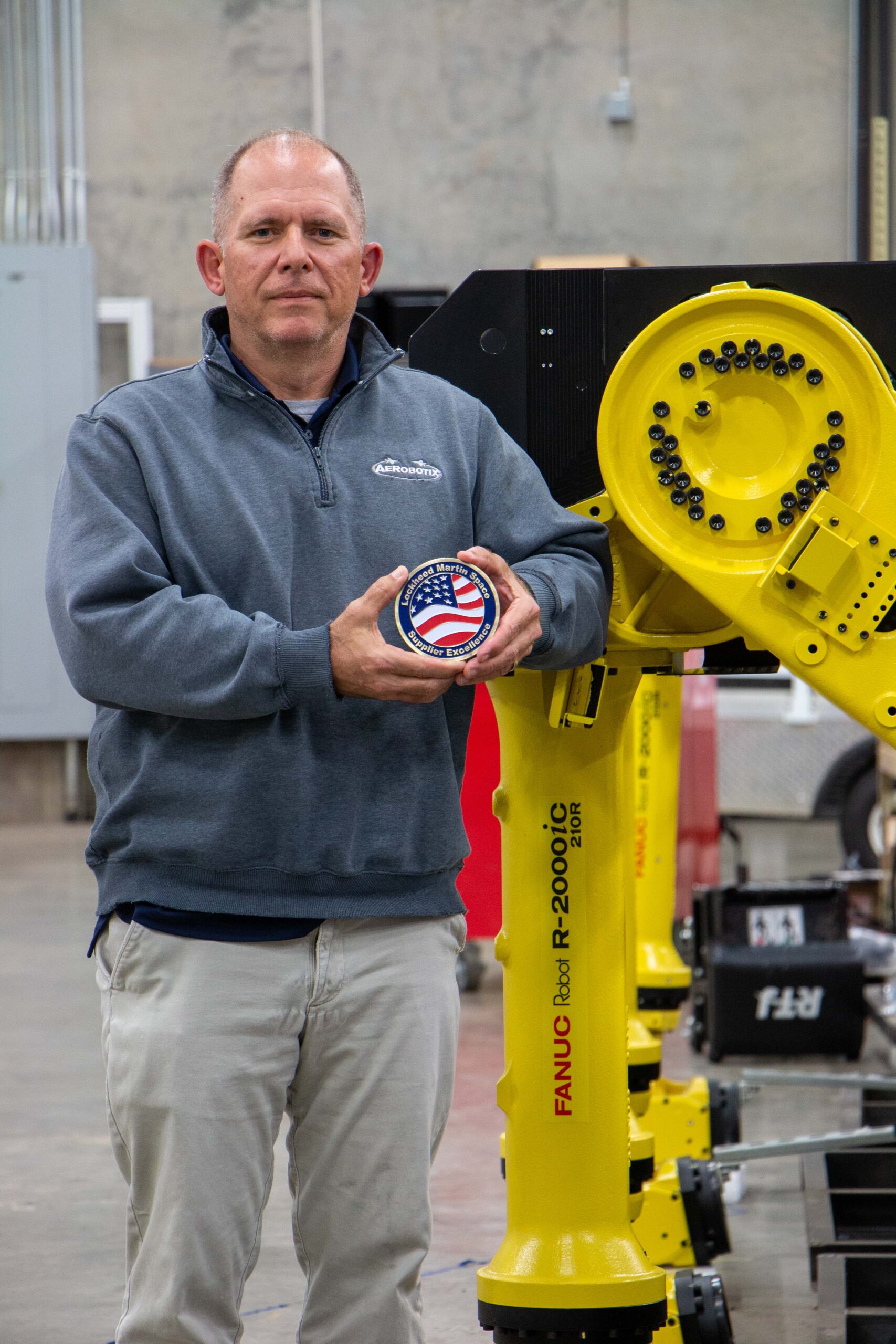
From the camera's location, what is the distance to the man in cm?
195

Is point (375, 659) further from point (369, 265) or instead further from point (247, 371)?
point (369, 265)

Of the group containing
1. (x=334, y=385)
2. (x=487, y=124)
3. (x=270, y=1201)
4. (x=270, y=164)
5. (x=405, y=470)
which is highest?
(x=487, y=124)

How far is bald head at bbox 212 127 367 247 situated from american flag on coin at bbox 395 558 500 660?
528 millimetres

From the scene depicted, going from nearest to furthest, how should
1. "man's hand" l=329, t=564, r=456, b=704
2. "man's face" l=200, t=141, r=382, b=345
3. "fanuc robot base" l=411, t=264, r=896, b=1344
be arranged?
"man's hand" l=329, t=564, r=456, b=704 → "man's face" l=200, t=141, r=382, b=345 → "fanuc robot base" l=411, t=264, r=896, b=1344

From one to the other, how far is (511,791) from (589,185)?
1019 centimetres

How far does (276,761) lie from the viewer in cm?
202

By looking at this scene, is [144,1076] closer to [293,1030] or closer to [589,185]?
[293,1030]

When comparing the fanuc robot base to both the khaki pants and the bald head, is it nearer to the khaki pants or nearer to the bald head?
the bald head

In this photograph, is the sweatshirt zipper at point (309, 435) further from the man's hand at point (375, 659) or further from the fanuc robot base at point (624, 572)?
the fanuc robot base at point (624, 572)

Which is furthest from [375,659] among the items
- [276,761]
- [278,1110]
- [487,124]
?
[487,124]

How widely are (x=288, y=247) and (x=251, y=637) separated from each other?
54 centimetres

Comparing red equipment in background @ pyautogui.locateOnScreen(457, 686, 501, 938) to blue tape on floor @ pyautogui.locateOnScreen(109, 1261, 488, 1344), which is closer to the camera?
red equipment in background @ pyautogui.locateOnScreen(457, 686, 501, 938)

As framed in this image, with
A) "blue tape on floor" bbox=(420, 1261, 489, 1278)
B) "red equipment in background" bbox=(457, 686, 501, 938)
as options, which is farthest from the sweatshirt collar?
"blue tape on floor" bbox=(420, 1261, 489, 1278)

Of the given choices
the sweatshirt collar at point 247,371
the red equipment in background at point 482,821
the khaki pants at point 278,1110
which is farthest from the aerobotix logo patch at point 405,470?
the red equipment in background at point 482,821
